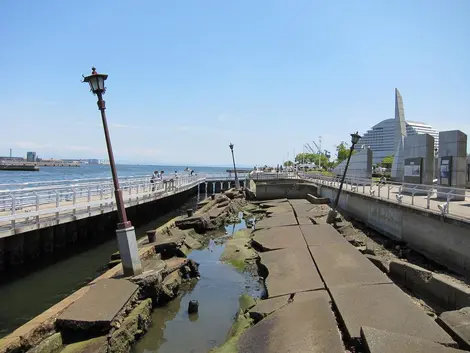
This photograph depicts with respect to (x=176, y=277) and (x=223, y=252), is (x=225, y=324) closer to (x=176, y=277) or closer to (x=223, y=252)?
(x=176, y=277)

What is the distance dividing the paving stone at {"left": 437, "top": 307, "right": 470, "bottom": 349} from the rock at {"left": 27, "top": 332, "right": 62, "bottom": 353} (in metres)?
7.10

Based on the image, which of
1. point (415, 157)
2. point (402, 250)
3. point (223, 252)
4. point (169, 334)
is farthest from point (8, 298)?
point (415, 157)

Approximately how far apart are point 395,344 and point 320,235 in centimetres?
979

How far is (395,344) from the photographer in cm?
554

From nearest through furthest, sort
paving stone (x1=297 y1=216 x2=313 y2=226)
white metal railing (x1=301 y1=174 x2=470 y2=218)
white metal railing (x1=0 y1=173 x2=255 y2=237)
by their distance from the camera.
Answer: white metal railing (x1=0 y1=173 x2=255 y2=237), white metal railing (x1=301 y1=174 x2=470 y2=218), paving stone (x1=297 y1=216 x2=313 y2=226)

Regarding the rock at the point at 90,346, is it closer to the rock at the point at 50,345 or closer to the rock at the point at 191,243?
the rock at the point at 50,345

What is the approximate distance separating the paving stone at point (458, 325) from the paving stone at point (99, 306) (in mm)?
6304

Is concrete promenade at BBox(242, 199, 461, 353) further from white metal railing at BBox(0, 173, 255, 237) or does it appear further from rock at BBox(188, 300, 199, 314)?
white metal railing at BBox(0, 173, 255, 237)

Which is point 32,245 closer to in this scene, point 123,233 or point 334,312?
point 123,233

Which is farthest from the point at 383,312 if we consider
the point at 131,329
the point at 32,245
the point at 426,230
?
the point at 32,245

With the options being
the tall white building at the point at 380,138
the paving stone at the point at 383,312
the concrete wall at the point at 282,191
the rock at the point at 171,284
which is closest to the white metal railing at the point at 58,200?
the rock at the point at 171,284

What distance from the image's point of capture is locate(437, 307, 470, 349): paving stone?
5859 mm

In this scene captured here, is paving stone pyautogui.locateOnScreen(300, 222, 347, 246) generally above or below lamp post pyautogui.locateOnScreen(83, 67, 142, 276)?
below

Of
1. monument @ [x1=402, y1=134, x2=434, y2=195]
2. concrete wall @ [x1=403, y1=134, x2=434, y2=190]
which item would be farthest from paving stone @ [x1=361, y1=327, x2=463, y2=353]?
concrete wall @ [x1=403, y1=134, x2=434, y2=190]
